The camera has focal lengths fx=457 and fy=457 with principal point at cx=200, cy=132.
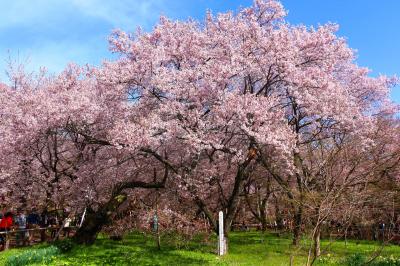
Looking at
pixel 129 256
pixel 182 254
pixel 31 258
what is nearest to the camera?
pixel 31 258

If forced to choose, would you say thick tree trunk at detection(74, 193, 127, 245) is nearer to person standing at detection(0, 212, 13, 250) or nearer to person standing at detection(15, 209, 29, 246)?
person standing at detection(15, 209, 29, 246)

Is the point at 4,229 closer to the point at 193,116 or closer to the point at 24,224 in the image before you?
the point at 24,224

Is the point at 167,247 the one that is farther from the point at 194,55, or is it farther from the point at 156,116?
the point at 194,55

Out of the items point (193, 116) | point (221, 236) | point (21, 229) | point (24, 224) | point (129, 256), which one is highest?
point (193, 116)

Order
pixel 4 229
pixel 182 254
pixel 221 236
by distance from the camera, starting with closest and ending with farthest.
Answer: pixel 182 254, pixel 221 236, pixel 4 229

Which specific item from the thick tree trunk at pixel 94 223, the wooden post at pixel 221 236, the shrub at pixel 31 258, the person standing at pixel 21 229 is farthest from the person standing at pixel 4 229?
the wooden post at pixel 221 236

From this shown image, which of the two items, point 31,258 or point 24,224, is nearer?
point 31,258

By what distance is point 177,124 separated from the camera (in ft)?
61.9

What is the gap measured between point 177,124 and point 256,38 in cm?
562

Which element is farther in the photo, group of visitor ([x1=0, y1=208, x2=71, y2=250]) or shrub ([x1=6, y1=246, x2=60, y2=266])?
group of visitor ([x1=0, y1=208, x2=71, y2=250])

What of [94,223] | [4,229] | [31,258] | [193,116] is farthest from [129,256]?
[4,229]

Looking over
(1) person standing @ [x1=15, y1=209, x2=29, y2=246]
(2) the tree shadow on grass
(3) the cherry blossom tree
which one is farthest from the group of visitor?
(2) the tree shadow on grass

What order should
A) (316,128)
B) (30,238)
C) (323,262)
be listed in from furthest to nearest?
(30,238), (316,128), (323,262)

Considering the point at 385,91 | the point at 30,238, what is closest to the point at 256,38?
the point at 385,91
